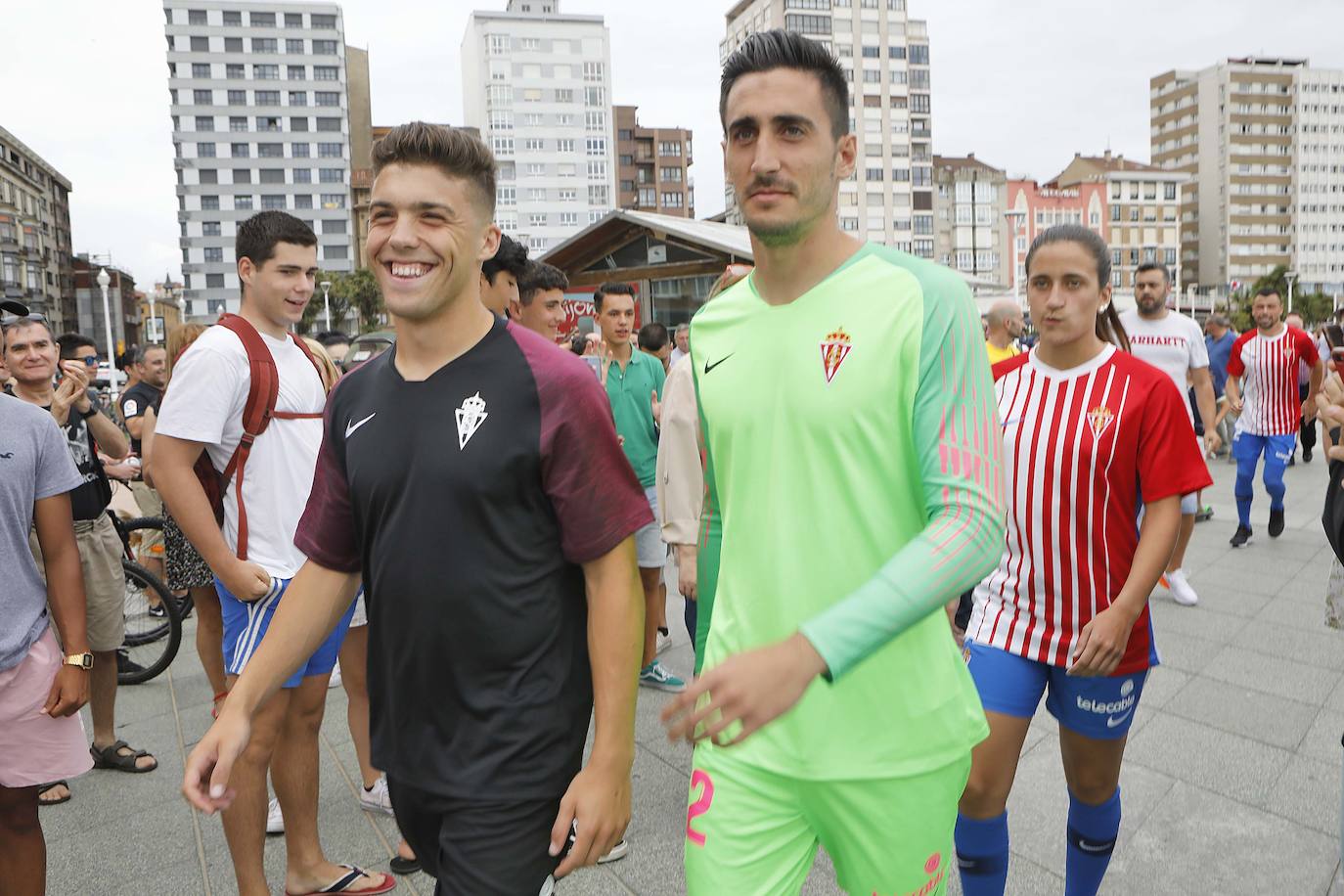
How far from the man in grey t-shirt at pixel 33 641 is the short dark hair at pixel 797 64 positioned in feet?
7.96

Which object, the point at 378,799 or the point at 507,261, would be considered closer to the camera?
the point at 378,799

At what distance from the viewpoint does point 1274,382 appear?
28.9 feet

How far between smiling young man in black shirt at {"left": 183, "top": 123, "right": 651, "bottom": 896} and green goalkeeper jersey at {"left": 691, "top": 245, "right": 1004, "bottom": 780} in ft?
0.89

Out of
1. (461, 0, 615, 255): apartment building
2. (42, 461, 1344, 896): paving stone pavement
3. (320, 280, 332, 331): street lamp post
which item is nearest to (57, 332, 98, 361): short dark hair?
(42, 461, 1344, 896): paving stone pavement

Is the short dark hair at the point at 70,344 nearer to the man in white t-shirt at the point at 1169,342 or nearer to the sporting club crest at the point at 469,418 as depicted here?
the sporting club crest at the point at 469,418

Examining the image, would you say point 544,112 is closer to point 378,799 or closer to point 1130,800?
point 378,799

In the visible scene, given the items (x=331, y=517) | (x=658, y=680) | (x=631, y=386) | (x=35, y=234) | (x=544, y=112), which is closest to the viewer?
(x=331, y=517)

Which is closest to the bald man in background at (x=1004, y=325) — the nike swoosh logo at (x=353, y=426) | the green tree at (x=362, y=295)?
the nike swoosh logo at (x=353, y=426)

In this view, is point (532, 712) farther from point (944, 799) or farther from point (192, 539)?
point (192, 539)

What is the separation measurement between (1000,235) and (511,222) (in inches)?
1989

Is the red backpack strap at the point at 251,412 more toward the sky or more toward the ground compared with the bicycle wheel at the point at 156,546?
more toward the sky

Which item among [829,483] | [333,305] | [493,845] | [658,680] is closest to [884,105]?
[333,305]

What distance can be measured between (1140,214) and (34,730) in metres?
116

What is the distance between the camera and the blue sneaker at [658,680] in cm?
544
